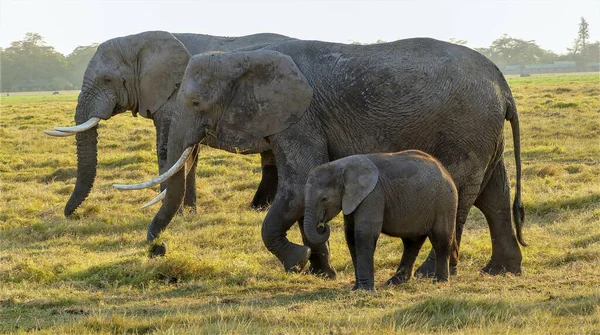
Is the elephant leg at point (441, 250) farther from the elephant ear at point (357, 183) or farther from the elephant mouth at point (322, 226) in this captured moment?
the elephant mouth at point (322, 226)

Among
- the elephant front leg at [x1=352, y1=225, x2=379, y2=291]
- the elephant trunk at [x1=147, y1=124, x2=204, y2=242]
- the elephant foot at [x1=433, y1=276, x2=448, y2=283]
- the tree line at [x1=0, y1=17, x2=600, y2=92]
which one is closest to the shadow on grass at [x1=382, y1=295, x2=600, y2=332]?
the elephant front leg at [x1=352, y1=225, x2=379, y2=291]

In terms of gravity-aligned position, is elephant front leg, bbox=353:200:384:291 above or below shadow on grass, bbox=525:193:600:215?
above

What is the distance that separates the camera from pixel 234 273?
8.62 meters

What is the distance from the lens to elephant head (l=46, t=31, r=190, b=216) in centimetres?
1190

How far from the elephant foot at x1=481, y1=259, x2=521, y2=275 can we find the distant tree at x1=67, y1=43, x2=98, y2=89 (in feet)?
313

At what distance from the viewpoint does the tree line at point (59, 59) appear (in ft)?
331

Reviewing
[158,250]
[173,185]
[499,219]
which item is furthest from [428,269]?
[173,185]

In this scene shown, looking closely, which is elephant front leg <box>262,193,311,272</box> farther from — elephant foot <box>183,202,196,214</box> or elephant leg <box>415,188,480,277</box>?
elephant foot <box>183,202,196,214</box>

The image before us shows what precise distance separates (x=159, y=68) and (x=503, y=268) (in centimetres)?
507

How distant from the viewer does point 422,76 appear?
8.45m

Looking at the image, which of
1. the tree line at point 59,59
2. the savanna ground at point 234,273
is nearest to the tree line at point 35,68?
the tree line at point 59,59

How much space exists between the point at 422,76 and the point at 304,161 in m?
1.21

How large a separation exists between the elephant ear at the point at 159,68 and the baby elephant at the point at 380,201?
15.8 ft

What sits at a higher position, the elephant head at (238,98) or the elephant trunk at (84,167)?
the elephant head at (238,98)
